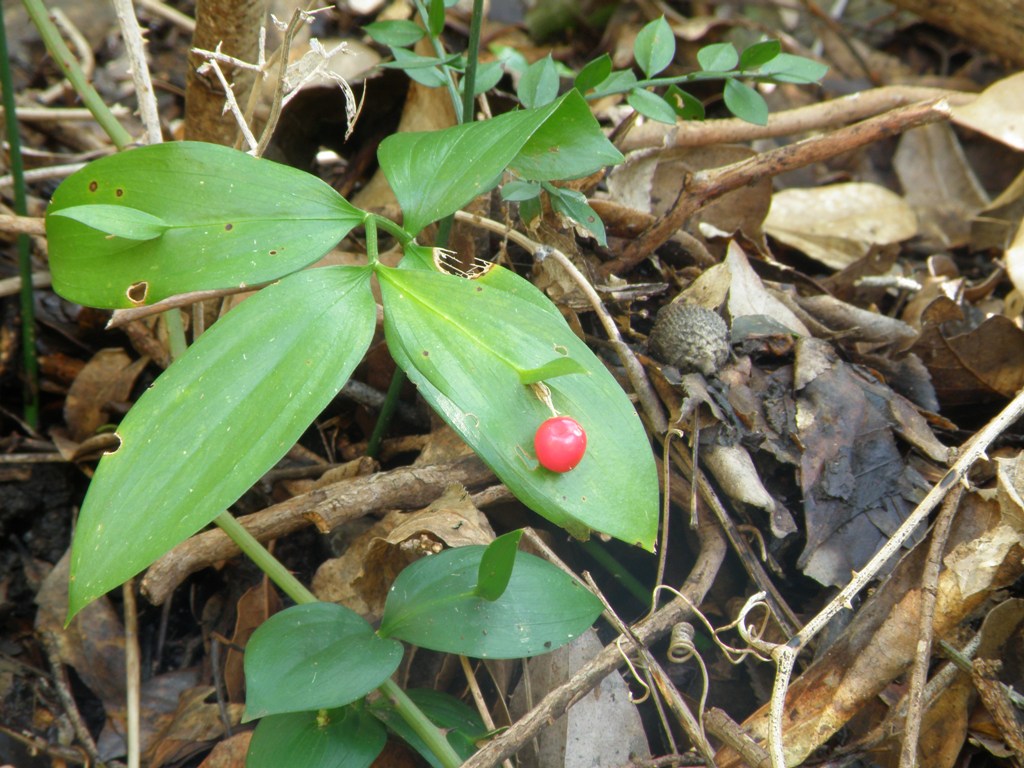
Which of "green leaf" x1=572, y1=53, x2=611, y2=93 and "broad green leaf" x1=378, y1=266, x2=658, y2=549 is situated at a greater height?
"green leaf" x1=572, y1=53, x2=611, y2=93

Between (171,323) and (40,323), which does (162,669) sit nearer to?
(171,323)

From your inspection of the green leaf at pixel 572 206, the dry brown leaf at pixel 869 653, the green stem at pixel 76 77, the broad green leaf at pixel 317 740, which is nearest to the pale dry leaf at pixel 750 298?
→ the green leaf at pixel 572 206

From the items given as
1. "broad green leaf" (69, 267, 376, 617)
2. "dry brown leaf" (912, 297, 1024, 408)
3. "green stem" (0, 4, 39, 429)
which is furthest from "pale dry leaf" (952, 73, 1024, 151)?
"green stem" (0, 4, 39, 429)

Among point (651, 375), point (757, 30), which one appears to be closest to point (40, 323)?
point (651, 375)

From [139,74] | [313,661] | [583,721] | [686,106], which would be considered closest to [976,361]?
[686,106]

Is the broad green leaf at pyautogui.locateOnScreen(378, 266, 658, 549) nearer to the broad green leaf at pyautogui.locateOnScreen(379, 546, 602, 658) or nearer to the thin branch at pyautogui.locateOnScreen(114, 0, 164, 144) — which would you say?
the broad green leaf at pyautogui.locateOnScreen(379, 546, 602, 658)
